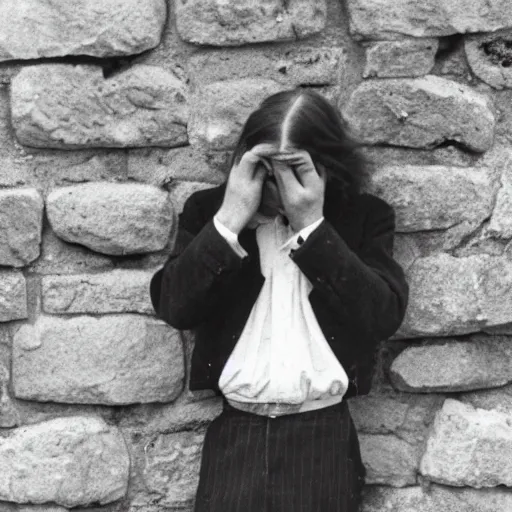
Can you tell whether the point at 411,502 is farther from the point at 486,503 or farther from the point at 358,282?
the point at 358,282

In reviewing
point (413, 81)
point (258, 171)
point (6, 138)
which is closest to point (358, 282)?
point (258, 171)

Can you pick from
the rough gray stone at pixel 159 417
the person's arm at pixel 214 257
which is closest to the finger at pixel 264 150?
the person's arm at pixel 214 257

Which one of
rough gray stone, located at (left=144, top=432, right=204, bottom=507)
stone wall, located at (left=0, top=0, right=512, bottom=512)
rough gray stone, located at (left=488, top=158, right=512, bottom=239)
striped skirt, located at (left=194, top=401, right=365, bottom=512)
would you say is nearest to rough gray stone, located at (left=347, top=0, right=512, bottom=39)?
stone wall, located at (left=0, top=0, right=512, bottom=512)

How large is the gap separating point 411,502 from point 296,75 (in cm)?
86

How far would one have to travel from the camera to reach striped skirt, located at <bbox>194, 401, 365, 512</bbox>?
2076 millimetres

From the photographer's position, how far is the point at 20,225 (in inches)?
88.9

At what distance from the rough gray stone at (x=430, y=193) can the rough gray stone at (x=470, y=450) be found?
0.37 meters

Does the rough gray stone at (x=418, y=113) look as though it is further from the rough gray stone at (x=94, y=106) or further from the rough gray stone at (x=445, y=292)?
the rough gray stone at (x=94, y=106)

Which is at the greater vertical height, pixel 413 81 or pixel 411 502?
pixel 413 81

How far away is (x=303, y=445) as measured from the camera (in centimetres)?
209

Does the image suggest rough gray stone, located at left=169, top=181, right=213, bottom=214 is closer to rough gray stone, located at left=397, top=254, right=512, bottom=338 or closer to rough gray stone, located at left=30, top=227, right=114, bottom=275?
rough gray stone, located at left=30, top=227, right=114, bottom=275

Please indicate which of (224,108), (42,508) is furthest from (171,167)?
(42,508)

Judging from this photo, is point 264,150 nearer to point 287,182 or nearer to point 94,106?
point 287,182

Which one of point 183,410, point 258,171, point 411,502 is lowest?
point 411,502
